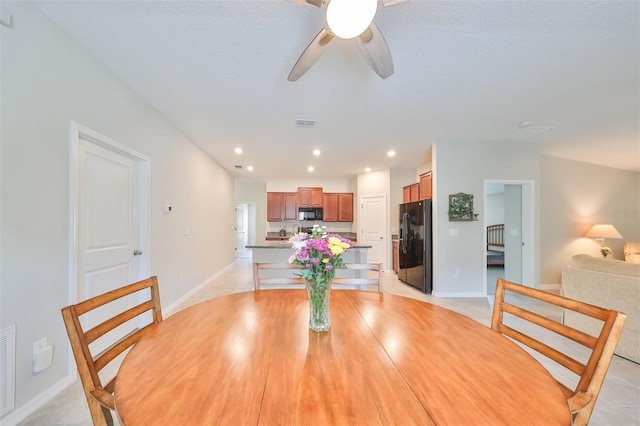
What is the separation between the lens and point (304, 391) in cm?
70

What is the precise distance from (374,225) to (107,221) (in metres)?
5.22

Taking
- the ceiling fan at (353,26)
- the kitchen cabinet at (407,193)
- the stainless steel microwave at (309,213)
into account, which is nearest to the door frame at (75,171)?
the ceiling fan at (353,26)

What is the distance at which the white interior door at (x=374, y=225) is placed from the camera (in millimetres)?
6219

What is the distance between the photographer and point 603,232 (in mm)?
4430

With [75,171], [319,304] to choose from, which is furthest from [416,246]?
[75,171]

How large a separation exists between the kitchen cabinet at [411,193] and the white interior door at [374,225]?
560 mm

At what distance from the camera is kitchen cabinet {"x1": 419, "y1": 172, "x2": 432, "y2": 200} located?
462cm

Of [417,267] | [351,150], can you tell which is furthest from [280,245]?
[417,267]

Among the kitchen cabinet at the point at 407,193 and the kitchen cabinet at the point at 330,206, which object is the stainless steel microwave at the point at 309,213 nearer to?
the kitchen cabinet at the point at 330,206

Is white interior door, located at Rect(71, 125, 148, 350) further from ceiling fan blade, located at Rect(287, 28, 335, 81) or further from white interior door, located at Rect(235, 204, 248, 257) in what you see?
white interior door, located at Rect(235, 204, 248, 257)

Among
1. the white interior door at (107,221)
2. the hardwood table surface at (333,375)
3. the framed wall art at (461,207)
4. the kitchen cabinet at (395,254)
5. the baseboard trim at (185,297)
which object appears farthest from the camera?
the kitchen cabinet at (395,254)

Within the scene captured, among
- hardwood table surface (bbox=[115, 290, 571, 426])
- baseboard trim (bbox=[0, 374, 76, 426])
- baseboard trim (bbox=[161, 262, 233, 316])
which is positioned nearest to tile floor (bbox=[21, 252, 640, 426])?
baseboard trim (bbox=[0, 374, 76, 426])

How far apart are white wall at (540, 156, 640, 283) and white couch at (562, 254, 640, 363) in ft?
7.65

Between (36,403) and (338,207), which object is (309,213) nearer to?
(338,207)
